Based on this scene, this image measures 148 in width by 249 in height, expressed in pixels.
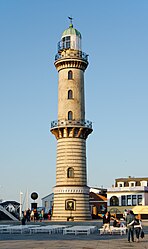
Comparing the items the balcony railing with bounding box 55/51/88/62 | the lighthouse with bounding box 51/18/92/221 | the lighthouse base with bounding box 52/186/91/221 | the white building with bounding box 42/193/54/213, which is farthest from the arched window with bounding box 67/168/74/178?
the white building with bounding box 42/193/54/213

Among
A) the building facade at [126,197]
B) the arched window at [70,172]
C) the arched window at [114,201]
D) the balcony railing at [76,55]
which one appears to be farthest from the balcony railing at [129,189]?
the balcony railing at [76,55]

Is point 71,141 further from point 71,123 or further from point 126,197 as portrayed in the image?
point 126,197

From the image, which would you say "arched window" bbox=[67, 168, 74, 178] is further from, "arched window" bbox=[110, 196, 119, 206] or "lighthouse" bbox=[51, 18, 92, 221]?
"arched window" bbox=[110, 196, 119, 206]

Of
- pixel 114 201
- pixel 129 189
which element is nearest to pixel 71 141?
pixel 129 189

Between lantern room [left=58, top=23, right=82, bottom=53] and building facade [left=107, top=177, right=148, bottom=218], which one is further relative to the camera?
building facade [left=107, top=177, right=148, bottom=218]

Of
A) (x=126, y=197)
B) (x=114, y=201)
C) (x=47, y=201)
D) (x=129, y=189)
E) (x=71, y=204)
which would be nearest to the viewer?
(x=71, y=204)

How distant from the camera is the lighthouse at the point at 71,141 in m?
50.9

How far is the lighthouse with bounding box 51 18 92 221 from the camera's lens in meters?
50.9

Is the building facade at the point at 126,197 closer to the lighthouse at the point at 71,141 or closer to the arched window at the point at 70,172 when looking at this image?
the lighthouse at the point at 71,141

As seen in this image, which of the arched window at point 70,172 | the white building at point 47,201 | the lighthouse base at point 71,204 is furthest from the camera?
the white building at point 47,201

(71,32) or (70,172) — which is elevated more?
(71,32)

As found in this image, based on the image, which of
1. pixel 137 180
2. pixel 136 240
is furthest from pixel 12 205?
pixel 136 240

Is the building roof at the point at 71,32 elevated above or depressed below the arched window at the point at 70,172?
above

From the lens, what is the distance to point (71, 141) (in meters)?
51.8
